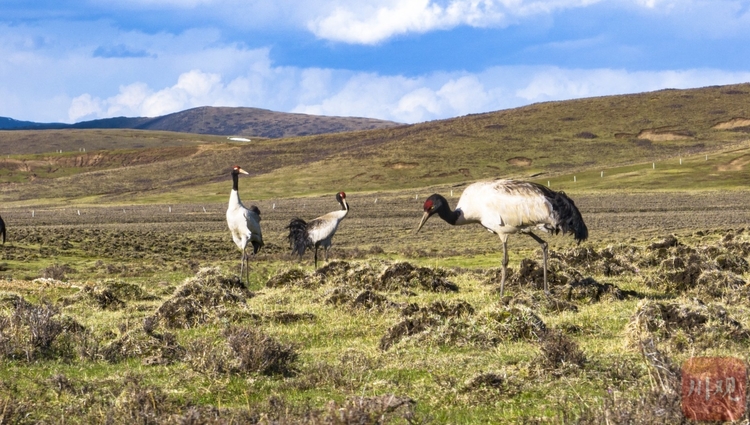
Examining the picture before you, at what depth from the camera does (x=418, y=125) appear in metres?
153

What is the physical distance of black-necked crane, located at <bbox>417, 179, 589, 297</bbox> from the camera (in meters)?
16.2

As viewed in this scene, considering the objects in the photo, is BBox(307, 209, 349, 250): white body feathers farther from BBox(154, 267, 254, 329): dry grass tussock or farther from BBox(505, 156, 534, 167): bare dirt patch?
BBox(505, 156, 534, 167): bare dirt patch

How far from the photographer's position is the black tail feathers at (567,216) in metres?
16.2

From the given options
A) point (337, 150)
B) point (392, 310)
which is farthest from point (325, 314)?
point (337, 150)

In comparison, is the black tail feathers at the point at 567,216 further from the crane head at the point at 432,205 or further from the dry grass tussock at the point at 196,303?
the dry grass tussock at the point at 196,303

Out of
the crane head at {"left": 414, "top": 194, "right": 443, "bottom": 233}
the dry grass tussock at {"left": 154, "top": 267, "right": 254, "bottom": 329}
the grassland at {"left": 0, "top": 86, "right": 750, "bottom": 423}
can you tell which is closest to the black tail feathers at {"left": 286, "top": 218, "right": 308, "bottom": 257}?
the grassland at {"left": 0, "top": 86, "right": 750, "bottom": 423}

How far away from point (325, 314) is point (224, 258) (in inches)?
821

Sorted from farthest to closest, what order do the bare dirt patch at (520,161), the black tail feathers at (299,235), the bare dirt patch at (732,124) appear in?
the bare dirt patch at (732,124) < the bare dirt patch at (520,161) < the black tail feathers at (299,235)

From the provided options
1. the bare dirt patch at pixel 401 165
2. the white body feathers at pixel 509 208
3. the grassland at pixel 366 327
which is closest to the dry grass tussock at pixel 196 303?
the grassland at pixel 366 327

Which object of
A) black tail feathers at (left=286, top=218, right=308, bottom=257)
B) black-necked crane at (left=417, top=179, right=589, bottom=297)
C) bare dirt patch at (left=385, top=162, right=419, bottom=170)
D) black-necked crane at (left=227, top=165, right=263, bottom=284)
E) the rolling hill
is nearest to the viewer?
black-necked crane at (left=417, top=179, right=589, bottom=297)

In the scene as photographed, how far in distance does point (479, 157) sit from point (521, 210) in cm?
9981

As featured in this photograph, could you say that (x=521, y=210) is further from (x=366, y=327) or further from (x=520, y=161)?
(x=520, y=161)

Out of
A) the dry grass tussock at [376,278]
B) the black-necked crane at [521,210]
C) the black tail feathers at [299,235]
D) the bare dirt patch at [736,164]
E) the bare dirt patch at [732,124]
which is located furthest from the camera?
the bare dirt patch at [732,124]

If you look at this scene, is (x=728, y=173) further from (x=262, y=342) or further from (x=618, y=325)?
(x=262, y=342)
